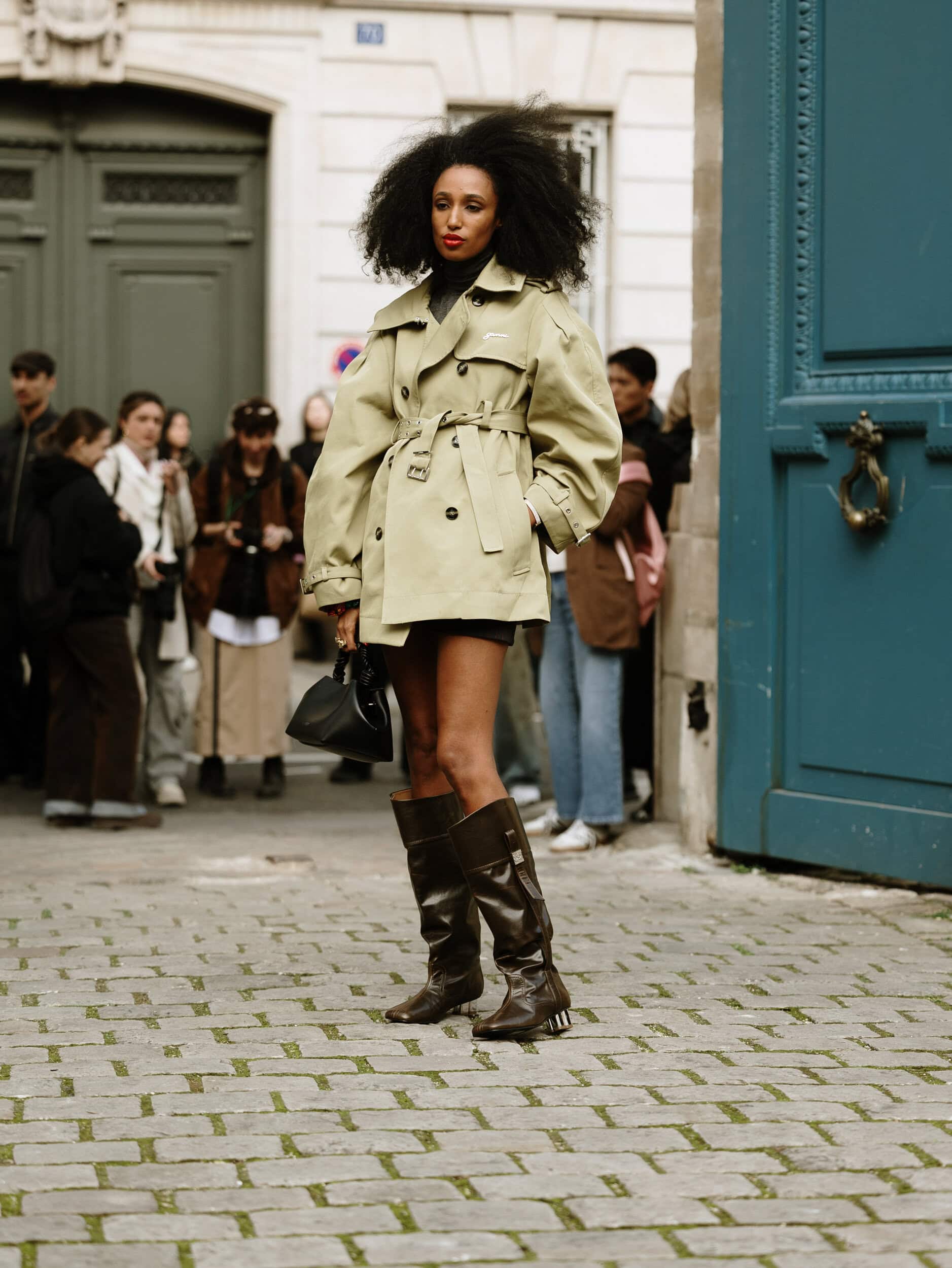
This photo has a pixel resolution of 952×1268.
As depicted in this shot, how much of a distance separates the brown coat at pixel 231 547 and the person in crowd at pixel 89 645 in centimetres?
75

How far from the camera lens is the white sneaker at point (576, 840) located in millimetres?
7707

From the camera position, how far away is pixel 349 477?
4750 millimetres

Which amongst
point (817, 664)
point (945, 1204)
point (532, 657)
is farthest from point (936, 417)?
point (532, 657)

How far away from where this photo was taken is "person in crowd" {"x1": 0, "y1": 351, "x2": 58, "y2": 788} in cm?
962

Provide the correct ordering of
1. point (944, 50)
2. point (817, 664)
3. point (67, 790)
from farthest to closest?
point (67, 790), point (817, 664), point (944, 50)

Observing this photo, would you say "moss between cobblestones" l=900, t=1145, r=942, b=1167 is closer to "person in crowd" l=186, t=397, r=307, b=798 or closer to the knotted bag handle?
the knotted bag handle

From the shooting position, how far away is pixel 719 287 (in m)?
7.03

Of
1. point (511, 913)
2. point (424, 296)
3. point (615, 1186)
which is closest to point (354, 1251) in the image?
point (615, 1186)

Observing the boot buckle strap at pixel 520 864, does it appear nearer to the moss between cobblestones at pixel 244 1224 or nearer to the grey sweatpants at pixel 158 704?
the moss between cobblestones at pixel 244 1224

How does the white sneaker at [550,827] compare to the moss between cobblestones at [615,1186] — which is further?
the white sneaker at [550,827]

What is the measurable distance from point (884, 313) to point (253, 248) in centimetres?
962

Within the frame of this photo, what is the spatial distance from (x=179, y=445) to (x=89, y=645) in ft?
14.5

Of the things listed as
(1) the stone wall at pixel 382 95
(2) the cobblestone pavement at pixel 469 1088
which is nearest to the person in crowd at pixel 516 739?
(2) the cobblestone pavement at pixel 469 1088

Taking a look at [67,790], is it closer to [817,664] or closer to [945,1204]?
[817,664]
